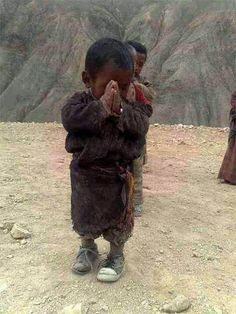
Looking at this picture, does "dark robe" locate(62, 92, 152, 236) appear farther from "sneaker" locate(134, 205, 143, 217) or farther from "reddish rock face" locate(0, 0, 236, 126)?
"reddish rock face" locate(0, 0, 236, 126)

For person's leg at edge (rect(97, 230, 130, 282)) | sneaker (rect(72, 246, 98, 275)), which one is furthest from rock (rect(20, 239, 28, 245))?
person's leg at edge (rect(97, 230, 130, 282))

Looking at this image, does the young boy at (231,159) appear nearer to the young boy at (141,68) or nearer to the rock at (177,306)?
the young boy at (141,68)

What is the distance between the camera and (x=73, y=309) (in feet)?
9.10

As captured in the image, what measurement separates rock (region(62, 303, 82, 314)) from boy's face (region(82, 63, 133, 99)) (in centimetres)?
111

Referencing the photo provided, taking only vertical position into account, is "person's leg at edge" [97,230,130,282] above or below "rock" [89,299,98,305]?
above

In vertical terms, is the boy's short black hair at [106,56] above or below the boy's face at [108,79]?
above

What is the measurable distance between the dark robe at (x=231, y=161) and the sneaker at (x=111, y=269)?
10.4 feet

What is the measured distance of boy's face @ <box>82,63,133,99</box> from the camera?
2779 millimetres

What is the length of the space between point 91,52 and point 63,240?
1.44 m

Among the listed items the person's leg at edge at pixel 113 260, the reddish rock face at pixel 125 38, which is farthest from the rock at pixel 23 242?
the reddish rock face at pixel 125 38

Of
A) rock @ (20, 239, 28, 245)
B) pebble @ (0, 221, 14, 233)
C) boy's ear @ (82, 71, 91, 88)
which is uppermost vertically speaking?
boy's ear @ (82, 71, 91, 88)

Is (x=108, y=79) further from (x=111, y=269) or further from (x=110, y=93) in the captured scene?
(x=111, y=269)

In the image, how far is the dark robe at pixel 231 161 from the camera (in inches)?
238

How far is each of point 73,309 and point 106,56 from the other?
1.33m
